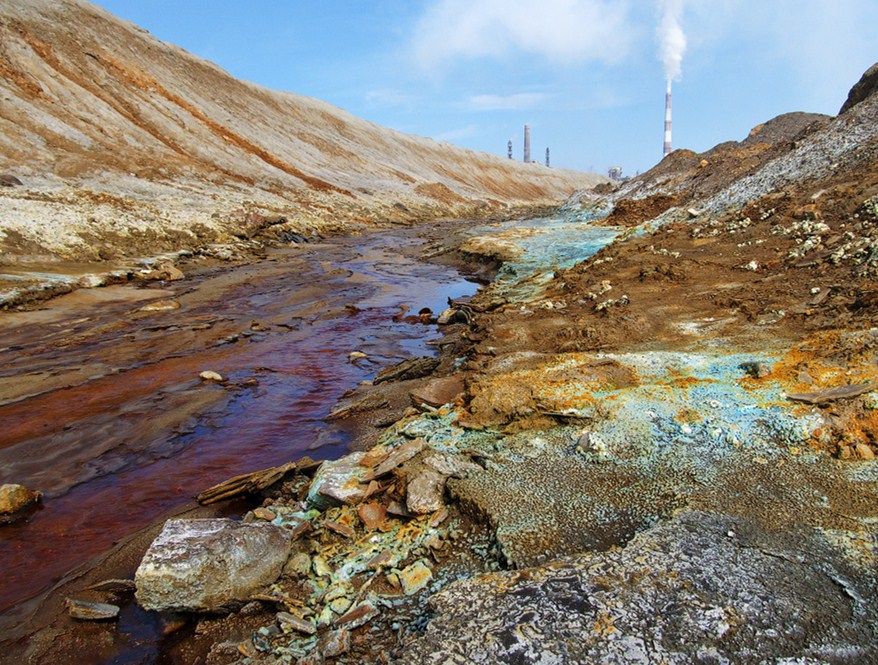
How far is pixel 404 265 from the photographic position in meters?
18.6

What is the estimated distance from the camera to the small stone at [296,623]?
288 centimetres

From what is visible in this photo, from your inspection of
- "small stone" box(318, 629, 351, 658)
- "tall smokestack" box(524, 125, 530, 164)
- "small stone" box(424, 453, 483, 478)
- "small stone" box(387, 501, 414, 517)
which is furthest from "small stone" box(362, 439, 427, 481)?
"tall smokestack" box(524, 125, 530, 164)

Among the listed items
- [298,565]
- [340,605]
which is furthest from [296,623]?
[298,565]

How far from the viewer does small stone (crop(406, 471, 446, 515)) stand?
3.56 m

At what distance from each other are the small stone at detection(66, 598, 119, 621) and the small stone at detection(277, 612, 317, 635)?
3.97ft

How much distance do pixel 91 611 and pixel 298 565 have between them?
4.36 feet

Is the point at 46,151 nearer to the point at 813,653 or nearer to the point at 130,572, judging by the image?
the point at 130,572

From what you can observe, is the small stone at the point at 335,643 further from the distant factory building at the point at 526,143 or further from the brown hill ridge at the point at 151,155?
the distant factory building at the point at 526,143

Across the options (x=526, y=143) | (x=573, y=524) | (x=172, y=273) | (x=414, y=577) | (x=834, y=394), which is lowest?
(x=414, y=577)

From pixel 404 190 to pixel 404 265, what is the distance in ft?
92.1

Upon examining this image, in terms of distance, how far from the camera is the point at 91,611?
329 centimetres

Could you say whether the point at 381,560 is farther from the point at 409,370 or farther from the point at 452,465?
the point at 409,370

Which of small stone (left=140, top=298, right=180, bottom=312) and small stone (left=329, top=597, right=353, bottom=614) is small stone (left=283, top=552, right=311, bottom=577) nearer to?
small stone (left=329, top=597, right=353, bottom=614)

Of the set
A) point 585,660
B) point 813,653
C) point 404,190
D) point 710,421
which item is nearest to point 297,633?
point 585,660
